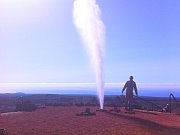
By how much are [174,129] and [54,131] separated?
6156 millimetres

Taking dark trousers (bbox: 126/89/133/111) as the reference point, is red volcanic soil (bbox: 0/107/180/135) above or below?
below

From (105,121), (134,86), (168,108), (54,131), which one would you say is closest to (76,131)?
(54,131)

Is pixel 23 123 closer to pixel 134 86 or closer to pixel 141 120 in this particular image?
pixel 141 120

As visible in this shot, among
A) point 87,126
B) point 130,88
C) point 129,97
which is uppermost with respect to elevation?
point 130,88

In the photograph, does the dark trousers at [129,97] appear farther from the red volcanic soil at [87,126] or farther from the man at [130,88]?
the red volcanic soil at [87,126]

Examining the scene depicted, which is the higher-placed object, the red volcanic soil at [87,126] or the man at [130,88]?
the man at [130,88]

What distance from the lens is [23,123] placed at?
22766 millimetres

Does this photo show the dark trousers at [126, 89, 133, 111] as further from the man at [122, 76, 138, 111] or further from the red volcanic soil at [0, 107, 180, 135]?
the red volcanic soil at [0, 107, 180, 135]

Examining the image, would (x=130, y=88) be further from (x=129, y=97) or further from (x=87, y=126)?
(x=87, y=126)

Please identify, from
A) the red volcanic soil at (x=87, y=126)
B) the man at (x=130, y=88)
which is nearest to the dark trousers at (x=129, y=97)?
the man at (x=130, y=88)

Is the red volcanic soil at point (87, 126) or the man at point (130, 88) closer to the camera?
the red volcanic soil at point (87, 126)

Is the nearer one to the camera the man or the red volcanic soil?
the red volcanic soil

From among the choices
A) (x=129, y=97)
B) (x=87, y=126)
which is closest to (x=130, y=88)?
(x=129, y=97)

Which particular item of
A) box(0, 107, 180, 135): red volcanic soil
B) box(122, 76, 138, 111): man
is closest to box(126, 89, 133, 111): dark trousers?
box(122, 76, 138, 111): man
